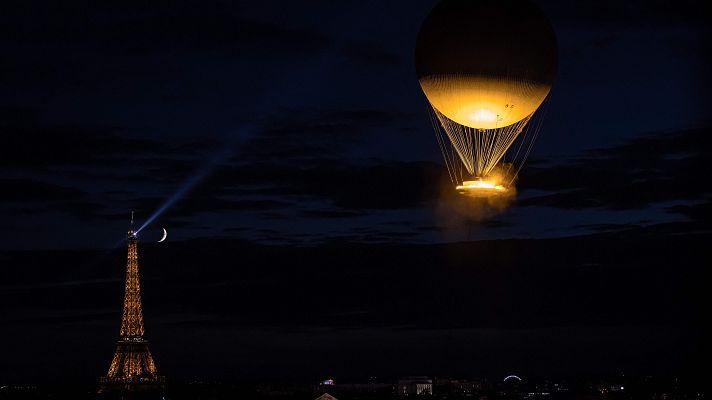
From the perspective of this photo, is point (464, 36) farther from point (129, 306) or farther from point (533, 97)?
point (129, 306)

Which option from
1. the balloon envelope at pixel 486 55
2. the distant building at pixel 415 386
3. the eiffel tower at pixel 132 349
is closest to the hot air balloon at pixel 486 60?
the balloon envelope at pixel 486 55

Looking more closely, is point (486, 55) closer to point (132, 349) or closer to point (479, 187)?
point (479, 187)

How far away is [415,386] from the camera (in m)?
173

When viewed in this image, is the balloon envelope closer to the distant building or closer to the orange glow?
the orange glow

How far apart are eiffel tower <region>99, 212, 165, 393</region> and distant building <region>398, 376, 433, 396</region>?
43148mm

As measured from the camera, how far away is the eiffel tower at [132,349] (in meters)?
128

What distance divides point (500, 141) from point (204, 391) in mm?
114369

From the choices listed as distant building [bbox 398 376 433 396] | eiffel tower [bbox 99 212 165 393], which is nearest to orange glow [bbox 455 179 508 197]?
eiffel tower [bbox 99 212 165 393]

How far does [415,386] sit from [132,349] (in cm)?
5254

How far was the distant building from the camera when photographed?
168 meters

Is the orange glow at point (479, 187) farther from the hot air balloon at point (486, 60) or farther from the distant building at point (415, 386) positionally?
the distant building at point (415, 386)

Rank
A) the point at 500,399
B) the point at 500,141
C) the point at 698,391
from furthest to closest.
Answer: the point at 500,399 < the point at 698,391 < the point at 500,141

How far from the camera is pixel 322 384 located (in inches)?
7702

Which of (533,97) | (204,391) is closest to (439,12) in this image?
(533,97)
